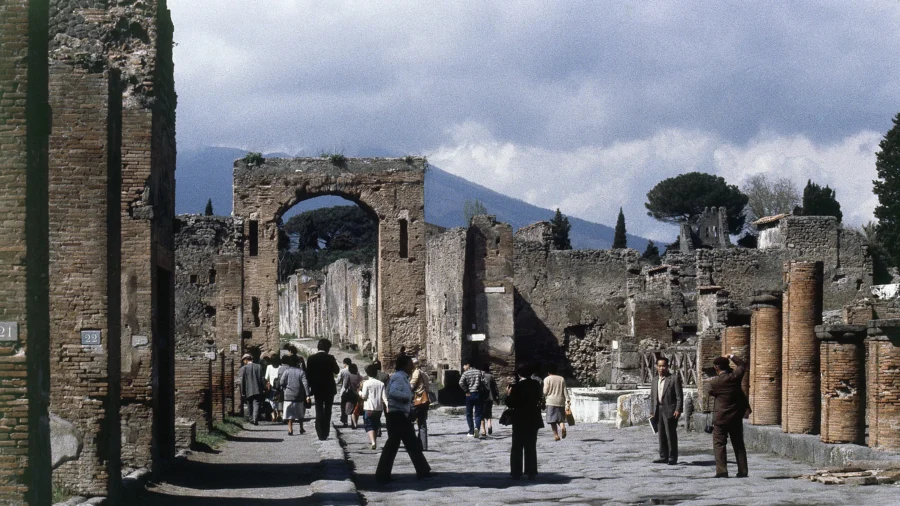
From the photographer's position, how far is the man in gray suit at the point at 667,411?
1433 centimetres

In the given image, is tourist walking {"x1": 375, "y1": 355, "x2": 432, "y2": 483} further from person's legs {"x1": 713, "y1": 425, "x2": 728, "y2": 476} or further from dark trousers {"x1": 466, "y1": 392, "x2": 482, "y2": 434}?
dark trousers {"x1": 466, "y1": 392, "x2": 482, "y2": 434}

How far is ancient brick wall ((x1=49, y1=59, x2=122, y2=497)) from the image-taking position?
1068 cm

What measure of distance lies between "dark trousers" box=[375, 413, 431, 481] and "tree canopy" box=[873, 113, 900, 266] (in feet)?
120

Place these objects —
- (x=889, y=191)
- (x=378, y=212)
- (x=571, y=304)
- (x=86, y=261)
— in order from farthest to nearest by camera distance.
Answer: (x=889, y=191), (x=571, y=304), (x=378, y=212), (x=86, y=261)

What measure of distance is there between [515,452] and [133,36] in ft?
17.7

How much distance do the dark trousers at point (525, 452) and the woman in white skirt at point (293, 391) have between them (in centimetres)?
622

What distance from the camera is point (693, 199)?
79875 millimetres

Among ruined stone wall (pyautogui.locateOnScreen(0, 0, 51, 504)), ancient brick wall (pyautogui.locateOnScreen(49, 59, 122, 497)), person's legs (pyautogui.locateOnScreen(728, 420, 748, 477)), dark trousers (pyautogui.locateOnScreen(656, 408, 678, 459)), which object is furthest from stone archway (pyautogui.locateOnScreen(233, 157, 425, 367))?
ruined stone wall (pyautogui.locateOnScreen(0, 0, 51, 504))

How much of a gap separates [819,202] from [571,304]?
29260 millimetres

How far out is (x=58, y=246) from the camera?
1089cm

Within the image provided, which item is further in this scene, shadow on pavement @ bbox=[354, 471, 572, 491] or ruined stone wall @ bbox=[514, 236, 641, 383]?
ruined stone wall @ bbox=[514, 236, 641, 383]

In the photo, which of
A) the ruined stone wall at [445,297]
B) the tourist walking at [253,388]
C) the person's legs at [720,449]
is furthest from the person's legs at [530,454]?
the ruined stone wall at [445,297]

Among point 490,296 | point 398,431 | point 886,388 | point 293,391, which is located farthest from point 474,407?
point 490,296

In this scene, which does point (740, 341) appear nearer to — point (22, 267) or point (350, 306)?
point (22, 267)
